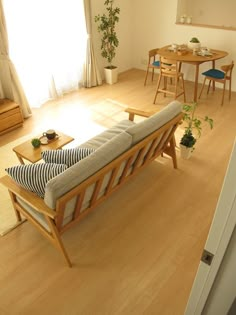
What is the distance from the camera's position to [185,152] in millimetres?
3191

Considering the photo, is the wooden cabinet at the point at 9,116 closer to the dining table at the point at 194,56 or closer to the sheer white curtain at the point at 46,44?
the sheer white curtain at the point at 46,44

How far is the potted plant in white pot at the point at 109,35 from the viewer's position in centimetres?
483

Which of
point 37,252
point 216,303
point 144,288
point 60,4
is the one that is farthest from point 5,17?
point 216,303

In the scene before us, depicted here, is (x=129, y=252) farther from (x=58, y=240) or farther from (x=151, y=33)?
(x=151, y=33)

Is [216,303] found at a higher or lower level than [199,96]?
higher

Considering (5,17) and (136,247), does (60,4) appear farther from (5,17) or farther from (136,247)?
(136,247)

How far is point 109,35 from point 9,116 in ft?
8.20

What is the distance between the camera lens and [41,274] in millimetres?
2039

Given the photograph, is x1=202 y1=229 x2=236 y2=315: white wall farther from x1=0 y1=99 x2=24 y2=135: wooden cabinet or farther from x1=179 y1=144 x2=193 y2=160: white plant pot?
x1=0 y1=99 x2=24 y2=135: wooden cabinet

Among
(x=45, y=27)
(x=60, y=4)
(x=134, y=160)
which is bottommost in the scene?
(x=134, y=160)

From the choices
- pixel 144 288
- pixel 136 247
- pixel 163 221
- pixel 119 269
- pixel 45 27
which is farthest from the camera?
pixel 45 27

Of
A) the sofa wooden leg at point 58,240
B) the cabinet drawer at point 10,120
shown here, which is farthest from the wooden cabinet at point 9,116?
the sofa wooden leg at point 58,240

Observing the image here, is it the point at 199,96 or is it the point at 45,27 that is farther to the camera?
the point at 199,96

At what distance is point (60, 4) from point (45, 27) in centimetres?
45
